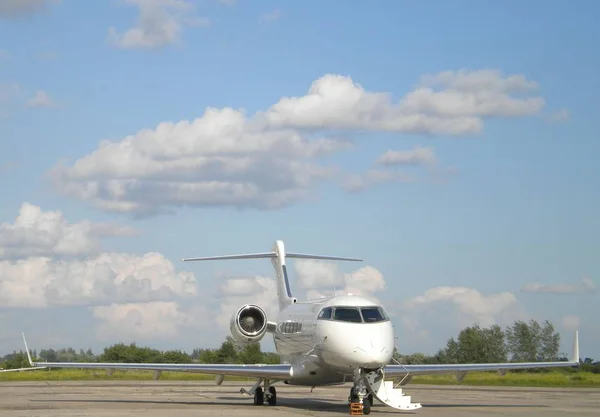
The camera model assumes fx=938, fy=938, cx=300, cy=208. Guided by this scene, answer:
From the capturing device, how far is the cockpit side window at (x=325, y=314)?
91.9 ft

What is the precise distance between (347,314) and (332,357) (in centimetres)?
132

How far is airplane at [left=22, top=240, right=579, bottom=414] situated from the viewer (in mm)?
26266

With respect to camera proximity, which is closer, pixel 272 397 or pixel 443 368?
pixel 443 368

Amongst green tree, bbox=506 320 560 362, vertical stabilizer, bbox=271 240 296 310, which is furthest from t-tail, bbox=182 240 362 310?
green tree, bbox=506 320 560 362

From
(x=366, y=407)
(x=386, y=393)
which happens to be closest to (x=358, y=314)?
(x=386, y=393)

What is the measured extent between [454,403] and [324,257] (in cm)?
1140

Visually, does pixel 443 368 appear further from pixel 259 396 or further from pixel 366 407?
pixel 259 396

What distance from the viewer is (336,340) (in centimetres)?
2694

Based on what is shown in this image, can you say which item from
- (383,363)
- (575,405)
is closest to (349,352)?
(383,363)

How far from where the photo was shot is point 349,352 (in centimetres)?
2630

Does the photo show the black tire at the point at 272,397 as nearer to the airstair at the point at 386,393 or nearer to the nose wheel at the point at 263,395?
the nose wheel at the point at 263,395

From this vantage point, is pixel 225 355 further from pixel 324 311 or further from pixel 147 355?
pixel 324 311

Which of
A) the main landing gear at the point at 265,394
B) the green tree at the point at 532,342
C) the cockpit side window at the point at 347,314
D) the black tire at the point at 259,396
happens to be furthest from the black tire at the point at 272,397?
the green tree at the point at 532,342

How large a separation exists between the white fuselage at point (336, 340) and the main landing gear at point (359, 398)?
37cm
